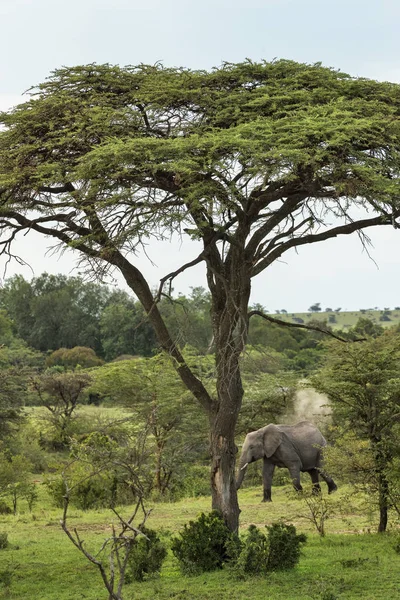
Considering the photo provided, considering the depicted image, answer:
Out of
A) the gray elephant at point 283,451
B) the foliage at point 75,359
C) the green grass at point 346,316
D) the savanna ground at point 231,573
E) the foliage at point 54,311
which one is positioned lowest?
the savanna ground at point 231,573

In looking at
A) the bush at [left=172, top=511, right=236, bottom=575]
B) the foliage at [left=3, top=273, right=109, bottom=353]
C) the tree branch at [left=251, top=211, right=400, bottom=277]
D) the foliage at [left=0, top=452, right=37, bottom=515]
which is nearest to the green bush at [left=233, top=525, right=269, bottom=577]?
the bush at [left=172, top=511, right=236, bottom=575]

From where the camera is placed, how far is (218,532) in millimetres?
10555

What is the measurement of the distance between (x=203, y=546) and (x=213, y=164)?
467cm

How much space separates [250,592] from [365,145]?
17.6 ft

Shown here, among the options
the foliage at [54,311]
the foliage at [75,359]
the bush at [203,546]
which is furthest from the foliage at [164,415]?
the foliage at [54,311]

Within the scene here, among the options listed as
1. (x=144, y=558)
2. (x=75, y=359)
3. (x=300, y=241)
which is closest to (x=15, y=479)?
(x=144, y=558)

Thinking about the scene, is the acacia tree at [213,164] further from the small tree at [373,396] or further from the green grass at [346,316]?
the green grass at [346,316]

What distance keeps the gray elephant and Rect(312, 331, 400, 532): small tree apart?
18.6 ft

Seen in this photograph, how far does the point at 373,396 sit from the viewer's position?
13555 millimetres

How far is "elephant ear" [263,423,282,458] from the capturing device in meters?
19.8

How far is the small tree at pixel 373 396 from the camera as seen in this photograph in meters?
12.9

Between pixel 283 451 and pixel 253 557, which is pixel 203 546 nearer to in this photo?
pixel 253 557

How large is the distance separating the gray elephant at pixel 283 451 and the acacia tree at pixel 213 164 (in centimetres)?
864

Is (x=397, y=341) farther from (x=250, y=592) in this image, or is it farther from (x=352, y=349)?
(x=250, y=592)
